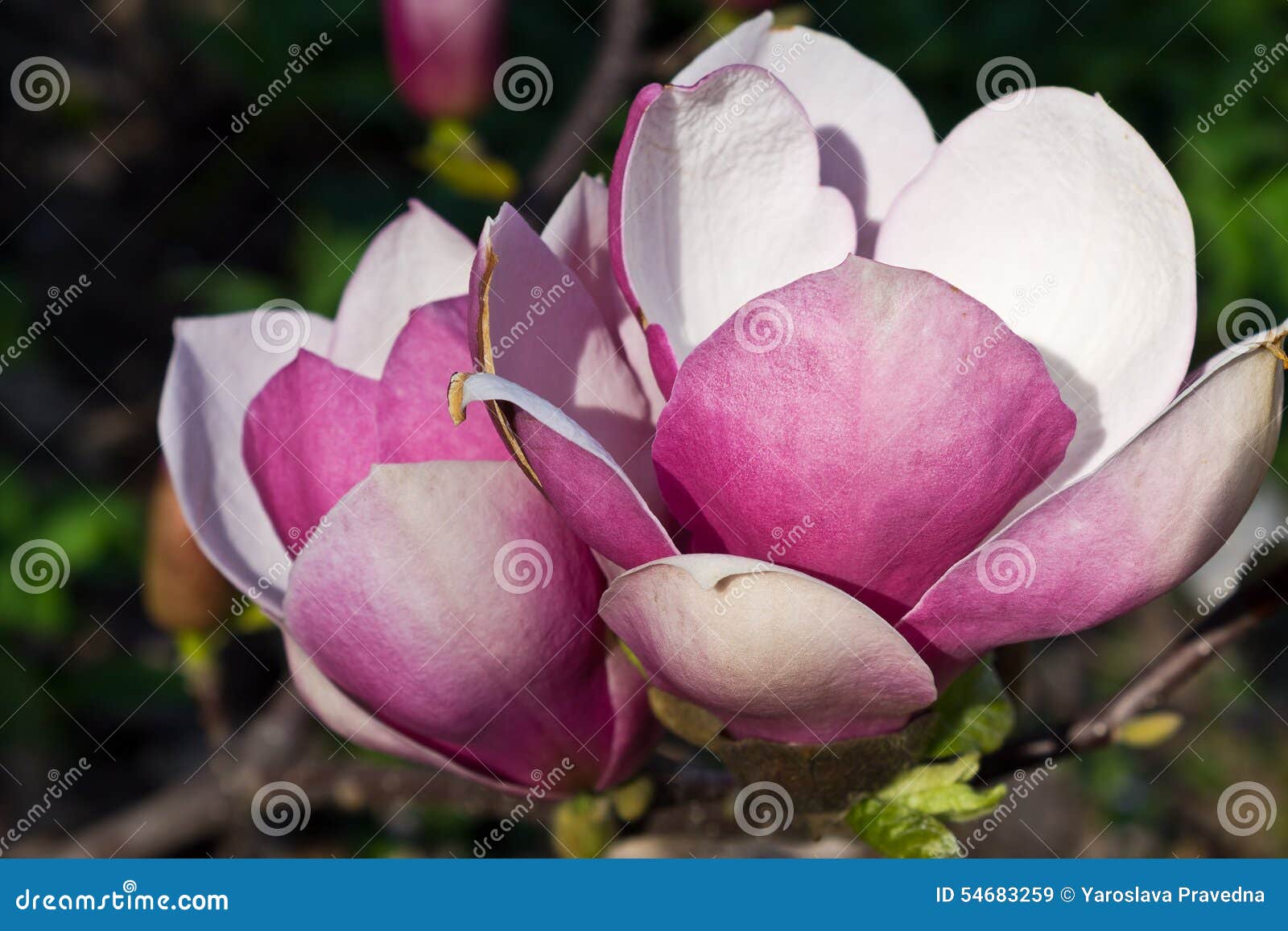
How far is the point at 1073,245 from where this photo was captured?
21.5 inches

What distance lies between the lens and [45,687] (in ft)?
5.27

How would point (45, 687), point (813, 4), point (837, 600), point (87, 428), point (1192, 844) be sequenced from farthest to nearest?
point (87, 428) → point (813, 4) → point (45, 687) → point (1192, 844) → point (837, 600)

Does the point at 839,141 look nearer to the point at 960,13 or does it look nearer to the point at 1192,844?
the point at 1192,844

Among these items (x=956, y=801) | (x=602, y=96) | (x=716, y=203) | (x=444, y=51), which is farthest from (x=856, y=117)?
(x=444, y=51)

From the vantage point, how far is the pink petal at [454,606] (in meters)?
0.49

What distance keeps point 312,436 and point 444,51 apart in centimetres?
81

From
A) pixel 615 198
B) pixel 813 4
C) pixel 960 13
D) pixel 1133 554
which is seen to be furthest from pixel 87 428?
pixel 1133 554

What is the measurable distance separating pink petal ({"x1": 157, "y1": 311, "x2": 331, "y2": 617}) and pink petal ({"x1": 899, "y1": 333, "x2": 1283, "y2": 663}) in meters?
0.31

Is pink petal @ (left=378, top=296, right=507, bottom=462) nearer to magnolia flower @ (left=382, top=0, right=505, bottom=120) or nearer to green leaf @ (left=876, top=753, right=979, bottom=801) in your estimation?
green leaf @ (left=876, top=753, right=979, bottom=801)

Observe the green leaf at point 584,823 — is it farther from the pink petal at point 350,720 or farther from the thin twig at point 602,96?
the thin twig at point 602,96

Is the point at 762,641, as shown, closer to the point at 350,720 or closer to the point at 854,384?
the point at 854,384

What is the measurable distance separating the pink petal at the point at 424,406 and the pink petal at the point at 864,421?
0.31ft

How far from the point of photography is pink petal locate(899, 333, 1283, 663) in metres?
0.44

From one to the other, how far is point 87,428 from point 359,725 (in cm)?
158
